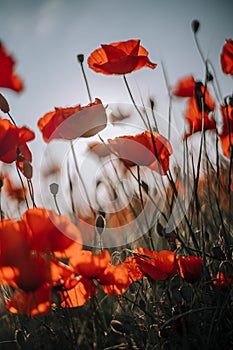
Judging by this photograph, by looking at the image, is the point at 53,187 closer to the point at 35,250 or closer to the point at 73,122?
the point at 73,122

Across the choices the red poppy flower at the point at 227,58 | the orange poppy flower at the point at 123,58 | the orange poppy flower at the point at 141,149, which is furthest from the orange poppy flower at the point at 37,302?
the red poppy flower at the point at 227,58

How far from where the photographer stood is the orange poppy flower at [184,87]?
1.85 metres

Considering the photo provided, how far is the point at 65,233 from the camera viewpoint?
958 millimetres

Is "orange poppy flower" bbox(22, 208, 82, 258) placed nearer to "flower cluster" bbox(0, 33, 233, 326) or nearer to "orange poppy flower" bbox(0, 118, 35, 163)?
"flower cluster" bbox(0, 33, 233, 326)

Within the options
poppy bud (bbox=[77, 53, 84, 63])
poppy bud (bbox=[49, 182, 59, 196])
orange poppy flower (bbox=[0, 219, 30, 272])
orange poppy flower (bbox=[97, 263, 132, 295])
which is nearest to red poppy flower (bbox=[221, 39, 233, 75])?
poppy bud (bbox=[77, 53, 84, 63])

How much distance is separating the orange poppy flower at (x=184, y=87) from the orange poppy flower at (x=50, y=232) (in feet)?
3.42

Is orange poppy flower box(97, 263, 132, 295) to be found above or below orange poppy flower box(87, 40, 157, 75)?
below

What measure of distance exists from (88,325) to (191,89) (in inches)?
39.4

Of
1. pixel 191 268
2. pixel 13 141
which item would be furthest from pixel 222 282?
pixel 13 141

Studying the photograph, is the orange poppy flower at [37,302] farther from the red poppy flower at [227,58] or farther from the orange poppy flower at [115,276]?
the red poppy flower at [227,58]

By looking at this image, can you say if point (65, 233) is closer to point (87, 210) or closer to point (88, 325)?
point (88, 325)

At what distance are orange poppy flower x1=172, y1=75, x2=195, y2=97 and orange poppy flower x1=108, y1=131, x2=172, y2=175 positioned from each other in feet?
1.83

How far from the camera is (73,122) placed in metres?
1.40

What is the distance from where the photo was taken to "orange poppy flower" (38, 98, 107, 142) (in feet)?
4.37
